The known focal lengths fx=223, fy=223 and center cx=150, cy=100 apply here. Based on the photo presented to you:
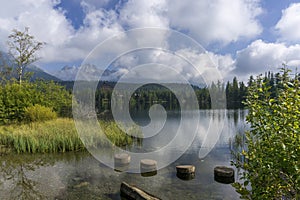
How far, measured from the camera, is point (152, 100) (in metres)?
68.9

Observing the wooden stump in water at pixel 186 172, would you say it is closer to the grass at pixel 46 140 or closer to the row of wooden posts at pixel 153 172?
the row of wooden posts at pixel 153 172

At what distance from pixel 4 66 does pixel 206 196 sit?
81.7 ft

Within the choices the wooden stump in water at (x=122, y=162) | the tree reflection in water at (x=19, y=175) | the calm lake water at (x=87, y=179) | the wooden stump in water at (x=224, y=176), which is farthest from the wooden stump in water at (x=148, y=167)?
the tree reflection in water at (x=19, y=175)

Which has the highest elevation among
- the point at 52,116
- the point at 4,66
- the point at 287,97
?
the point at 4,66

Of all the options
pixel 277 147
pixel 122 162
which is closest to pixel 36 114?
pixel 122 162

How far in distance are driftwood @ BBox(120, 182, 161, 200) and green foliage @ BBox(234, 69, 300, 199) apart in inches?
110

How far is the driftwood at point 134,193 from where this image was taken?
519 cm

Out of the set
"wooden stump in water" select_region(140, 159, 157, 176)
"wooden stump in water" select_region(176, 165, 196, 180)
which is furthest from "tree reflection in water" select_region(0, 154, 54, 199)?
"wooden stump in water" select_region(176, 165, 196, 180)

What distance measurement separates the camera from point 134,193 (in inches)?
214

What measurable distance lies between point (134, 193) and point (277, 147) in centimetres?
385

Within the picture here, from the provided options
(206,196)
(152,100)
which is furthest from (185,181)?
(152,100)

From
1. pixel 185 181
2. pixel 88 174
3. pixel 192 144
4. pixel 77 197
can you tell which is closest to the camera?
pixel 77 197

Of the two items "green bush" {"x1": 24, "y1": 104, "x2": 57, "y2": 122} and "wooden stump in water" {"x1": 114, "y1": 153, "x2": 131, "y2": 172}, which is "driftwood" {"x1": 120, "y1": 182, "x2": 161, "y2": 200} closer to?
"wooden stump in water" {"x1": 114, "y1": 153, "x2": 131, "y2": 172}

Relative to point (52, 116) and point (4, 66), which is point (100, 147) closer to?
point (52, 116)
